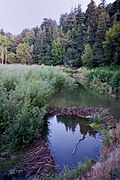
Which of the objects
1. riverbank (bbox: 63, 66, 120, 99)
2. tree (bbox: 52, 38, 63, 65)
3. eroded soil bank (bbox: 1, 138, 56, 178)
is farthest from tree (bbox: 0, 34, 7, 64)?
eroded soil bank (bbox: 1, 138, 56, 178)

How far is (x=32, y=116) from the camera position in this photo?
31.0 ft

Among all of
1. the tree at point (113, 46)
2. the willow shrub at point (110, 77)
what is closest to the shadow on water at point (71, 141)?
the willow shrub at point (110, 77)

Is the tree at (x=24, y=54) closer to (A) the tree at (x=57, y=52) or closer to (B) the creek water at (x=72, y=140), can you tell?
(A) the tree at (x=57, y=52)

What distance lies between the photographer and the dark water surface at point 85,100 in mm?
16906

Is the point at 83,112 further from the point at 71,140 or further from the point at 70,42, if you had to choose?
the point at 70,42

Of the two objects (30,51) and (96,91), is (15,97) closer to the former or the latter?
(96,91)

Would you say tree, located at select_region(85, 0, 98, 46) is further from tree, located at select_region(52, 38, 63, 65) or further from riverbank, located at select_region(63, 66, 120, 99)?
riverbank, located at select_region(63, 66, 120, 99)

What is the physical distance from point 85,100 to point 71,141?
361 inches

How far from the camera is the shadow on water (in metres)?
8.43

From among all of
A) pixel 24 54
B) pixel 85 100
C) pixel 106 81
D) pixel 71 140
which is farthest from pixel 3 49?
pixel 71 140

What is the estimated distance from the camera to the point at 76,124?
12414 mm

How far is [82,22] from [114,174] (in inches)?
1692

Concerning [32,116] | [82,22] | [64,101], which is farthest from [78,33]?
[32,116]

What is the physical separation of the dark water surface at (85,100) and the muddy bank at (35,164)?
6.94 metres
